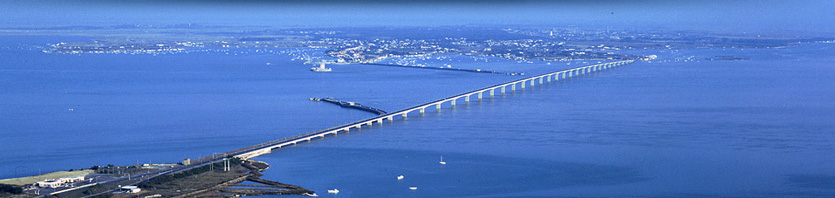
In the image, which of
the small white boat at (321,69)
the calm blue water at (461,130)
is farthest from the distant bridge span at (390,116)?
the small white boat at (321,69)

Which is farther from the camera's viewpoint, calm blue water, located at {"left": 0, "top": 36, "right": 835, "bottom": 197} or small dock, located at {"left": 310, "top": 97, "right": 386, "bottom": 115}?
small dock, located at {"left": 310, "top": 97, "right": 386, "bottom": 115}

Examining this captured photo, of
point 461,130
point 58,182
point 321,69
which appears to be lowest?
point 321,69

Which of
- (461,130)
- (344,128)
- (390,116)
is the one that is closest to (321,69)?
(390,116)

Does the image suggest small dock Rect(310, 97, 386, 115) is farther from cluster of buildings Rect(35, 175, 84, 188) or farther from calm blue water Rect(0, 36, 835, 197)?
cluster of buildings Rect(35, 175, 84, 188)

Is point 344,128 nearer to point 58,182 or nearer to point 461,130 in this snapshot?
point 461,130

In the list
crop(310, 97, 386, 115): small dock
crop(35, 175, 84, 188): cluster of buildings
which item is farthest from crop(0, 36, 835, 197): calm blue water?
crop(35, 175, 84, 188): cluster of buildings

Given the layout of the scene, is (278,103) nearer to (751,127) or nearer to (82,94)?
(82,94)

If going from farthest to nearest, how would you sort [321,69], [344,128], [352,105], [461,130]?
1. [321,69]
2. [352,105]
3. [461,130]
4. [344,128]

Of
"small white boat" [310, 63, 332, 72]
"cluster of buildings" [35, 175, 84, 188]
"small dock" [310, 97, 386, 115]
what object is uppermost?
"cluster of buildings" [35, 175, 84, 188]

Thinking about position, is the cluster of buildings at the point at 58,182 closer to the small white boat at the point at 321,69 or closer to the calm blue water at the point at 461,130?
the calm blue water at the point at 461,130
